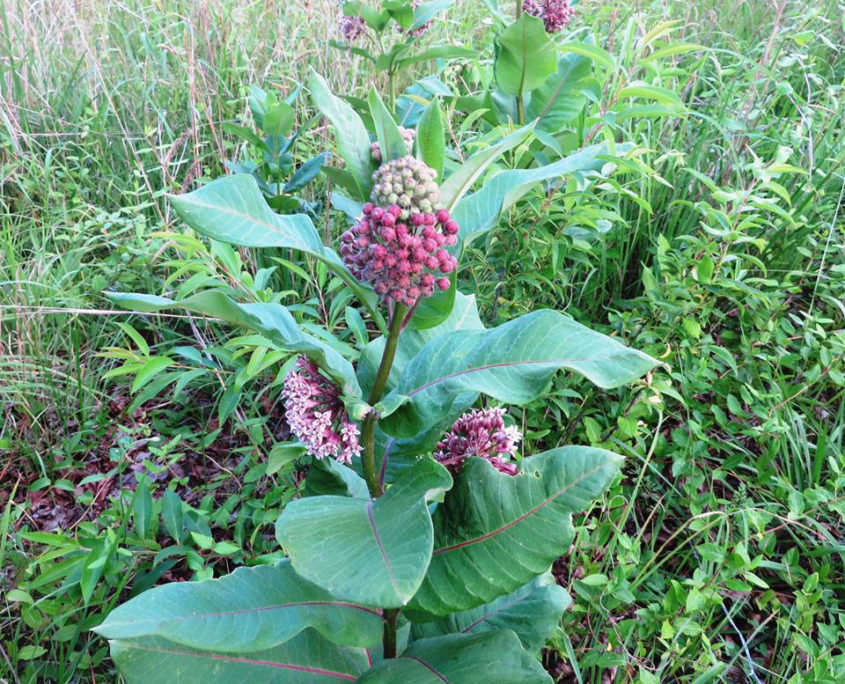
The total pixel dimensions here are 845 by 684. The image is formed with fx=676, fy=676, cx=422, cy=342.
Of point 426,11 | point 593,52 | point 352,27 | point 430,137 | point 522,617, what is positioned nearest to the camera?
point 430,137

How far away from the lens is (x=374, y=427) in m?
1.28

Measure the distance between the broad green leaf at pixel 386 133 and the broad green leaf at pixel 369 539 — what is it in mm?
499

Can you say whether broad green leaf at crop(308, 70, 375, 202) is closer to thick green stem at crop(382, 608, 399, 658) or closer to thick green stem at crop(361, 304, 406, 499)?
thick green stem at crop(361, 304, 406, 499)

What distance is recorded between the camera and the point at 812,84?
12.3 feet

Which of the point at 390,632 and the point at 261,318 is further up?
the point at 261,318

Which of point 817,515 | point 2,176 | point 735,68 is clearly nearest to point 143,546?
point 817,515

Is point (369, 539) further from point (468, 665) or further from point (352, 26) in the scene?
point (352, 26)

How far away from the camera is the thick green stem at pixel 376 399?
113cm

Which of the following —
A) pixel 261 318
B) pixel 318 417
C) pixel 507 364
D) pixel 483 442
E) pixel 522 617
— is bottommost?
pixel 522 617

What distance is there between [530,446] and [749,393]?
0.71 metres

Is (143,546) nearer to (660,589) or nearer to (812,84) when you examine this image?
(660,589)

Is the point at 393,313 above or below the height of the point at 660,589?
above

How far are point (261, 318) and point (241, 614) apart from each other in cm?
51

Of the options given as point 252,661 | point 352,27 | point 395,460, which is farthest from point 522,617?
point 352,27
